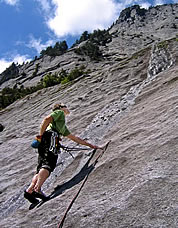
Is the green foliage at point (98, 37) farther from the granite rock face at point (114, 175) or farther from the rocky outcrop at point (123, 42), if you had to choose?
the granite rock face at point (114, 175)

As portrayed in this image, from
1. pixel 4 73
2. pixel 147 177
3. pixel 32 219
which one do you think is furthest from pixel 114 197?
pixel 4 73

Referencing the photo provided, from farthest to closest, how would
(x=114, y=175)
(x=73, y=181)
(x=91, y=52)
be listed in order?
(x=91, y=52) < (x=73, y=181) < (x=114, y=175)

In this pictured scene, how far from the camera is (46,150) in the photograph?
582 centimetres

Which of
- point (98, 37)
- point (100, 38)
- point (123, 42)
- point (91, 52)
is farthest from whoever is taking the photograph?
point (98, 37)

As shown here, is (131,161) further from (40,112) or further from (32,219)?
(40,112)

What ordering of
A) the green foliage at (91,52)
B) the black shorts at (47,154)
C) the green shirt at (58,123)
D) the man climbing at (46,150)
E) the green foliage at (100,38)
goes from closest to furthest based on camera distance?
the man climbing at (46,150) < the black shorts at (47,154) < the green shirt at (58,123) < the green foliage at (91,52) < the green foliage at (100,38)

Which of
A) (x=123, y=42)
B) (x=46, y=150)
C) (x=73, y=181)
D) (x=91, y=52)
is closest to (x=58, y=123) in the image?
(x=46, y=150)

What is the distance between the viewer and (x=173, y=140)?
17.3ft

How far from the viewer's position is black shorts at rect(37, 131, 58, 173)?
567 centimetres

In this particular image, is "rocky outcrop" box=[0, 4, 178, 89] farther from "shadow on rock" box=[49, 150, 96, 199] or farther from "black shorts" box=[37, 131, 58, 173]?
"black shorts" box=[37, 131, 58, 173]

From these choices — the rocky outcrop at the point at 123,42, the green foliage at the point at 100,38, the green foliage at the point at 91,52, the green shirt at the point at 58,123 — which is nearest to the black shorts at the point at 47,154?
the green shirt at the point at 58,123

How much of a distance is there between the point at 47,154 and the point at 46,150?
0.11 metres

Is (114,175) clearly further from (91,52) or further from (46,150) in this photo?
(91,52)

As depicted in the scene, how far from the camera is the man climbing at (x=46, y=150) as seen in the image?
17.7 ft
